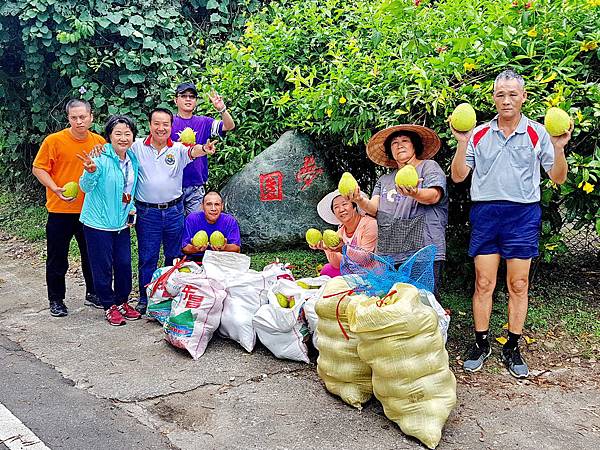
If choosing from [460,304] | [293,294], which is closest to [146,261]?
[293,294]

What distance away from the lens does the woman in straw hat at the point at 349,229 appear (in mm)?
4676

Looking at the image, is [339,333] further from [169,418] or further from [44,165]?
[44,165]

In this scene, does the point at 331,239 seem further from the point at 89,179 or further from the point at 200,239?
the point at 89,179

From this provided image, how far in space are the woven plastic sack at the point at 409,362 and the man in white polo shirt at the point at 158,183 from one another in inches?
91.5

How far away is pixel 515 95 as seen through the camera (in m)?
3.95

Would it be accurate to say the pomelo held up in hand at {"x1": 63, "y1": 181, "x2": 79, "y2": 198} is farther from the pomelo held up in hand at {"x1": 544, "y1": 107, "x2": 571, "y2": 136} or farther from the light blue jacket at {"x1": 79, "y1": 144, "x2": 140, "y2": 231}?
the pomelo held up in hand at {"x1": 544, "y1": 107, "x2": 571, "y2": 136}

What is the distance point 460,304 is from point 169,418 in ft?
8.43

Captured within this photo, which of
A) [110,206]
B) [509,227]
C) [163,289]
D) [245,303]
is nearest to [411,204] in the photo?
[509,227]

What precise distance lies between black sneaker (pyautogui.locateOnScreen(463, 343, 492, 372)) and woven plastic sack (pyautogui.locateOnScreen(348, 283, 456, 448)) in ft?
2.38

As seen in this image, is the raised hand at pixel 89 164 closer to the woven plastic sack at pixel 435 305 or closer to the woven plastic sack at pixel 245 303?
the woven plastic sack at pixel 245 303

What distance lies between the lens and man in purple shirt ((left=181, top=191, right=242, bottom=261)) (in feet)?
17.6

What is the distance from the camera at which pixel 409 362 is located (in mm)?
3512

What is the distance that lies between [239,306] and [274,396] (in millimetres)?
894

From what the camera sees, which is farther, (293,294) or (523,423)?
(293,294)
